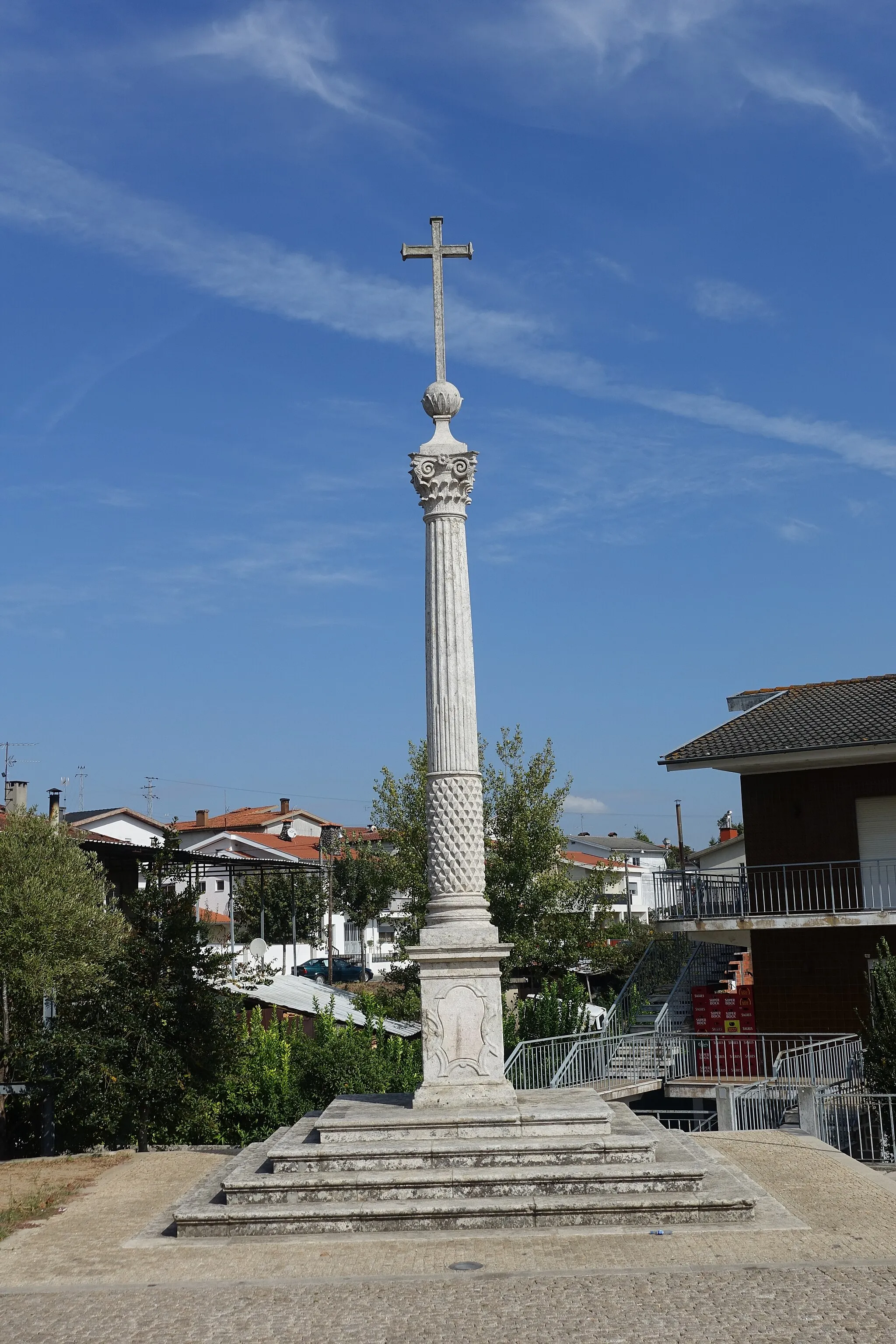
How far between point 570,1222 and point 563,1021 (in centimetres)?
1169

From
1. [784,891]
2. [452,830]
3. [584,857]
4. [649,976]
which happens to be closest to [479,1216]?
[452,830]

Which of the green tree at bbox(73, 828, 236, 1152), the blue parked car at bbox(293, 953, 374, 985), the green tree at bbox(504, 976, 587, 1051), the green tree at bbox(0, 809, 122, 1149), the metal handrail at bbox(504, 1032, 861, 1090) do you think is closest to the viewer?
the green tree at bbox(73, 828, 236, 1152)

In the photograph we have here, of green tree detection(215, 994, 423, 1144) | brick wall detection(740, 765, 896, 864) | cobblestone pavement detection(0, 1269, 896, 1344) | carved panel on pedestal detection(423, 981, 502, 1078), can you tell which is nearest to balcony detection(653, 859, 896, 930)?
brick wall detection(740, 765, 896, 864)

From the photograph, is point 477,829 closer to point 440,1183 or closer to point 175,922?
point 440,1183

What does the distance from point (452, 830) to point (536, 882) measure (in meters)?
15.9

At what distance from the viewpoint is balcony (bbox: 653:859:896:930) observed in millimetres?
23297

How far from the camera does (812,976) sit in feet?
78.5

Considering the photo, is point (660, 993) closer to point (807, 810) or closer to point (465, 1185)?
point (807, 810)

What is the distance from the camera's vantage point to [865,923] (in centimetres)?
2241

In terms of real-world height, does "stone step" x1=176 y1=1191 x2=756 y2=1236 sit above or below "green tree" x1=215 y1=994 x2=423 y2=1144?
below

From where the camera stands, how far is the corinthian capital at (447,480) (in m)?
13.1

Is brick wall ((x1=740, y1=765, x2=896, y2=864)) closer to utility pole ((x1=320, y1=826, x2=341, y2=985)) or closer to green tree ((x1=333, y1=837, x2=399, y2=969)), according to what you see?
utility pole ((x1=320, y1=826, x2=341, y2=985))

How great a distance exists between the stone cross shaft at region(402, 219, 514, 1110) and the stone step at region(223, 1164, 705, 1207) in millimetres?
1241

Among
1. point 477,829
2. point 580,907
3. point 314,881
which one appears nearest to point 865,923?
point 580,907
